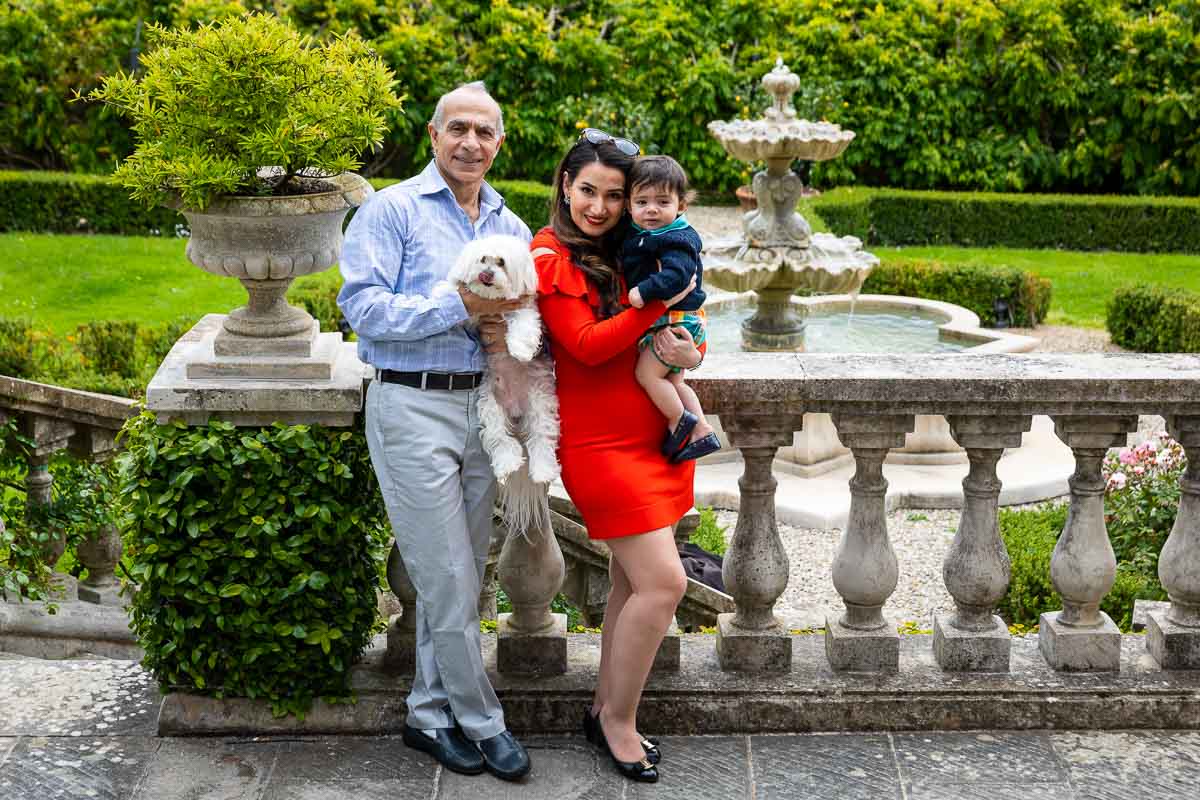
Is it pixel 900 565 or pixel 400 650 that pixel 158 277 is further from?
pixel 400 650

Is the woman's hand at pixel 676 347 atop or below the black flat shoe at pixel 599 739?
atop

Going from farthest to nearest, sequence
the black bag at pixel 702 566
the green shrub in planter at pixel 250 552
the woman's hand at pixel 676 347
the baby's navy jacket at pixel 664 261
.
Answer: the black bag at pixel 702 566
the green shrub in planter at pixel 250 552
the woman's hand at pixel 676 347
the baby's navy jacket at pixel 664 261

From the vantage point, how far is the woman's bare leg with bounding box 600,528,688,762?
3793 millimetres

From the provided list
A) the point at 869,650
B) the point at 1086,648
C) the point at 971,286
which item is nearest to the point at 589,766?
the point at 869,650

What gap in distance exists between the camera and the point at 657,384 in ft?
12.4

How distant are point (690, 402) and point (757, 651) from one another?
34.8 inches

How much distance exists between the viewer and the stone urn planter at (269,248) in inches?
154

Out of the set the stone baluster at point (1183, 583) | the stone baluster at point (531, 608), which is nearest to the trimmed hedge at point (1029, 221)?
the stone baluster at point (1183, 583)

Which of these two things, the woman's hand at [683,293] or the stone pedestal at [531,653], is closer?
the woman's hand at [683,293]

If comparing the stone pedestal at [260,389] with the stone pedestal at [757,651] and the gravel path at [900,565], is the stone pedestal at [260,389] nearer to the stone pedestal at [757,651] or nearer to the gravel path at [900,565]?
the stone pedestal at [757,651]

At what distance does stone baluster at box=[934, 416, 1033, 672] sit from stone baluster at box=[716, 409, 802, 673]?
1.57 ft

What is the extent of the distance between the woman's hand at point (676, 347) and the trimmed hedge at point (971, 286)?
1122 centimetres

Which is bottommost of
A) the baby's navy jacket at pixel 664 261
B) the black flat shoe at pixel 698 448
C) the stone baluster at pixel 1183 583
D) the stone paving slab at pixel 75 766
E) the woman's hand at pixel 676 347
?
the stone paving slab at pixel 75 766

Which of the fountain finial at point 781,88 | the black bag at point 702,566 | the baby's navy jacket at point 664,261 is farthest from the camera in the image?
the fountain finial at point 781,88
